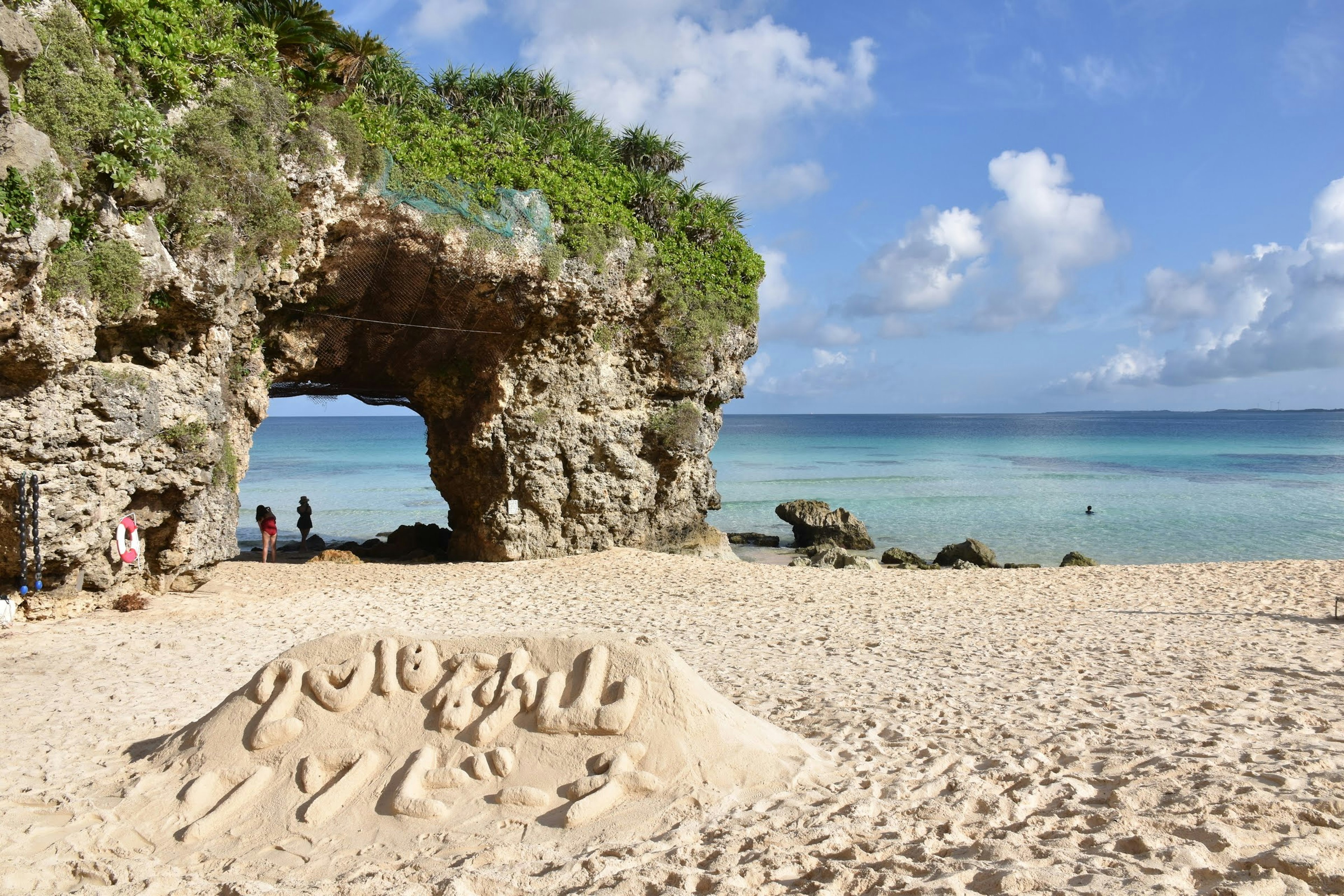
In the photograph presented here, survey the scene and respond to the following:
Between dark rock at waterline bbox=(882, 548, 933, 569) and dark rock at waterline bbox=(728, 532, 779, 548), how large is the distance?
444 centimetres

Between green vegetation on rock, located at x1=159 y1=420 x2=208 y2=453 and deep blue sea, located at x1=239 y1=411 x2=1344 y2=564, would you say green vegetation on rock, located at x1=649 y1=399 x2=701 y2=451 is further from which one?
deep blue sea, located at x1=239 y1=411 x2=1344 y2=564

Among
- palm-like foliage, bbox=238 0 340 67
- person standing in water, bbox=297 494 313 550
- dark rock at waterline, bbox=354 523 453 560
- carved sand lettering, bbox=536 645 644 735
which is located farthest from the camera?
person standing in water, bbox=297 494 313 550

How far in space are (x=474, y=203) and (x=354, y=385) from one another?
6.10 meters

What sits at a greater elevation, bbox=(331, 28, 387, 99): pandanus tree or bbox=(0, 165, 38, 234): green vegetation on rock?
bbox=(331, 28, 387, 99): pandanus tree

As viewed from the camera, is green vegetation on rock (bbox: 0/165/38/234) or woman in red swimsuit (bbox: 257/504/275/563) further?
woman in red swimsuit (bbox: 257/504/275/563)

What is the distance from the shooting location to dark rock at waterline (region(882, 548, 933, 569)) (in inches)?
776

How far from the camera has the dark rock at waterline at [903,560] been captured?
19.7 meters

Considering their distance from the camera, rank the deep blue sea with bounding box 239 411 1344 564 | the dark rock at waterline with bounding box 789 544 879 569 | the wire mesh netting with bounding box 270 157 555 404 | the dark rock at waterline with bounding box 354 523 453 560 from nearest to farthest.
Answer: the wire mesh netting with bounding box 270 157 555 404
the dark rock at waterline with bounding box 789 544 879 569
the dark rock at waterline with bounding box 354 523 453 560
the deep blue sea with bounding box 239 411 1344 564

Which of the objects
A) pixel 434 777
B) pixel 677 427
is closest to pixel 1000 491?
pixel 677 427

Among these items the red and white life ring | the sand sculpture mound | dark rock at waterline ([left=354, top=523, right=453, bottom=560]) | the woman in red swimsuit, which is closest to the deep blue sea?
dark rock at waterline ([left=354, top=523, right=453, bottom=560])

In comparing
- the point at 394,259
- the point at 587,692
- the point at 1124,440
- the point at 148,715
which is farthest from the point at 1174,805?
the point at 1124,440

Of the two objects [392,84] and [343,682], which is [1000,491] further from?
[343,682]

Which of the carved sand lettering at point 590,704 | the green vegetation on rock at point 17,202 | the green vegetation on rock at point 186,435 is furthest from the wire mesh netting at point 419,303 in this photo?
the carved sand lettering at point 590,704

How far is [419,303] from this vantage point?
14.8m
